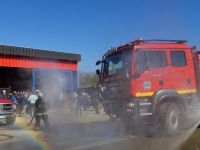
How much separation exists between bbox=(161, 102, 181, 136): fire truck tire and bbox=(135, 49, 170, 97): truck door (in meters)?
0.69

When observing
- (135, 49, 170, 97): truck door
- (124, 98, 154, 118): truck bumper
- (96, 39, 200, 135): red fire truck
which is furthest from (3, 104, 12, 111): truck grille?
(135, 49, 170, 97): truck door

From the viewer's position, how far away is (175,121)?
49.6 feet

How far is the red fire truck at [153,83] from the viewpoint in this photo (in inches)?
575

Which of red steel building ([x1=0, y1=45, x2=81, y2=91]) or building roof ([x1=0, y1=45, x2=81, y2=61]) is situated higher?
building roof ([x1=0, y1=45, x2=81, y2=61])

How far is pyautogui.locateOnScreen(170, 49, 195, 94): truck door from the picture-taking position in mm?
15273

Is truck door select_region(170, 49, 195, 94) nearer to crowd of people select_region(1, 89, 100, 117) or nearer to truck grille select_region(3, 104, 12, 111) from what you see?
truck grille select_region(3, 104, 12, 111)

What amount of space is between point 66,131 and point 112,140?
4.29m

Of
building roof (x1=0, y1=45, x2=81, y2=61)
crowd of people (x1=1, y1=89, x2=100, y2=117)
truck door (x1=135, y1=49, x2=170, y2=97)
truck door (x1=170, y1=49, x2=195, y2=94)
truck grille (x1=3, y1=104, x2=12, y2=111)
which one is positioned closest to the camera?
truck door (x1=135, y1=49, x2=170, y2=97)

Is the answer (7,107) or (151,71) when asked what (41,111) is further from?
(151,71)

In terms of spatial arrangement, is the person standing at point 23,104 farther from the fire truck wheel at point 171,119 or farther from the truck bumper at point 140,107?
the fire truck wheel at point 171,119

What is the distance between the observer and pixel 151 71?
14727 mm

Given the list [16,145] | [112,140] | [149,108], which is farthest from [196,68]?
[16,145]

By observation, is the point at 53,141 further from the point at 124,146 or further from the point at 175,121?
the point at 175,121

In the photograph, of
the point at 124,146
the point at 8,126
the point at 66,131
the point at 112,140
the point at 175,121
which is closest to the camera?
the point at 124,146
